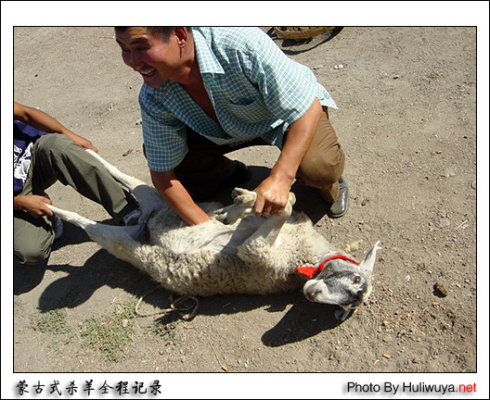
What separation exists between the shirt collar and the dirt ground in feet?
5.71

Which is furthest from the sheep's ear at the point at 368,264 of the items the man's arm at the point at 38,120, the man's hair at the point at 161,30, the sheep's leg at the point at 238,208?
the man's arm at the point at 38,120

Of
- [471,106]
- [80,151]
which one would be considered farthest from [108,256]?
[471,106]

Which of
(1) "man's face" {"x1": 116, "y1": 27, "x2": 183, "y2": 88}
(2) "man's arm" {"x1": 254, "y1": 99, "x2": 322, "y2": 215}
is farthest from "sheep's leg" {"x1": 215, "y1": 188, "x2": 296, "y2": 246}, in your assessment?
(1) "man's face" {"x1": 116, "y1": 27, "x2": 183, "y2": 88}

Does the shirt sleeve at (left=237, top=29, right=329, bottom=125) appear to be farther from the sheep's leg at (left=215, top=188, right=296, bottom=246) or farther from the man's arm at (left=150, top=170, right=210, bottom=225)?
the man's arm at (left=150, top=170, right=210, bottom=225)

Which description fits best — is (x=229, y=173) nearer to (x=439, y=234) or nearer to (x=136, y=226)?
(x=136, y=226)

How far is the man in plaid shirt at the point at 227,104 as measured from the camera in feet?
8.44

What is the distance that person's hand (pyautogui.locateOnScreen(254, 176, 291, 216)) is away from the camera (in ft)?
8.38

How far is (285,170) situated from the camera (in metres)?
2.68

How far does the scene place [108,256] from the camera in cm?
406

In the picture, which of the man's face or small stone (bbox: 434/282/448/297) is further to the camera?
small stone (bbox: 434/282/448/297)

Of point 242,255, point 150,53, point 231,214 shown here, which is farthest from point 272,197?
point 150,53

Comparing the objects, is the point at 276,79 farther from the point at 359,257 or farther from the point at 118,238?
the point at 118,238

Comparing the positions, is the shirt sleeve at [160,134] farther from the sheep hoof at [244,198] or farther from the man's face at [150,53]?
the sheep hoof at [244,198]

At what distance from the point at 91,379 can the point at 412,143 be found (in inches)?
149
